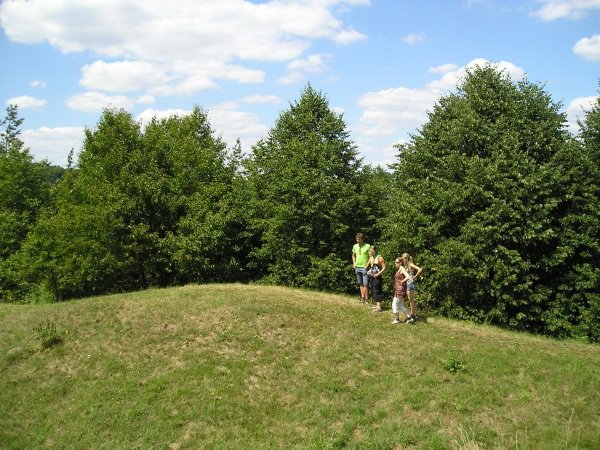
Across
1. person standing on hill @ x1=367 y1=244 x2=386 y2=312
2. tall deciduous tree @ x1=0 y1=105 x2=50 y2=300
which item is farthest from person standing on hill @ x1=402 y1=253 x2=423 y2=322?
tall deciduous tree @ x1=0 y1=105 x2=50 y2=300

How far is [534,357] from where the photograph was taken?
44.9ft

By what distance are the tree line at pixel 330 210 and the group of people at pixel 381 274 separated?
4.89 metres

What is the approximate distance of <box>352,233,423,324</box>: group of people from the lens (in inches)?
623

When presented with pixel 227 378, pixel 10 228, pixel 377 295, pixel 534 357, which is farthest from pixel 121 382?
pixel 10 228

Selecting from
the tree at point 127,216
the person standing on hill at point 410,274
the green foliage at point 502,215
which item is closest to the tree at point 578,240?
the green foliage at point 502,215

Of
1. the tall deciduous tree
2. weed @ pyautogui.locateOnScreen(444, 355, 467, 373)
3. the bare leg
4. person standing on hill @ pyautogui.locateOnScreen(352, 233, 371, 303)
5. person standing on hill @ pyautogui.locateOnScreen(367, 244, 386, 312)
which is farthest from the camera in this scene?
the tall deciduous tree

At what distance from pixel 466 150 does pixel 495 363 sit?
1287 cm

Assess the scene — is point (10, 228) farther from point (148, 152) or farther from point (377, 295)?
point (377, 295)

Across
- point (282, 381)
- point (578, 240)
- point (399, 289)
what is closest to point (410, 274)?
point (399, 289)

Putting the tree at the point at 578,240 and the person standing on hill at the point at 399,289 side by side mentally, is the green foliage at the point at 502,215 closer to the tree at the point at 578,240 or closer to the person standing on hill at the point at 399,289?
the tree at the point at 578,240

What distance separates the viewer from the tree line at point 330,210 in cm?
2044

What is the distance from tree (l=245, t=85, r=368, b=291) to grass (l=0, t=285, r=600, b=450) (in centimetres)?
1118

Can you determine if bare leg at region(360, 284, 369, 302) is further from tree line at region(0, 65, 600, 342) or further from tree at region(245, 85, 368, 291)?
tree at region(245, 85, 368, 291)

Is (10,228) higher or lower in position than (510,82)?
lower
